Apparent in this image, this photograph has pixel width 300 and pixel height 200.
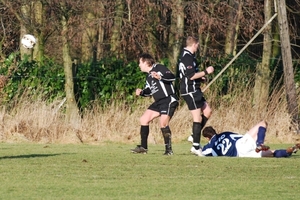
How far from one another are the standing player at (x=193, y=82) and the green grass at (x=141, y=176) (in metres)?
0.49

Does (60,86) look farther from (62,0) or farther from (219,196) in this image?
(219,196)

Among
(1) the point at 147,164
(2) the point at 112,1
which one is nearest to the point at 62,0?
(2) the point at 112,1

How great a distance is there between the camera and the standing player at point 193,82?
1639 centimetres

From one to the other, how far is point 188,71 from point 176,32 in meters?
9.69

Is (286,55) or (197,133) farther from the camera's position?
(286,55)

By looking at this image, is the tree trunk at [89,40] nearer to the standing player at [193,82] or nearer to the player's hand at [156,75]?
the standing player at [193,82]

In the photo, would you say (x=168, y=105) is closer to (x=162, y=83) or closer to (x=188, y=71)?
(x=162, y=83)

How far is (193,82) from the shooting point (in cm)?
1664

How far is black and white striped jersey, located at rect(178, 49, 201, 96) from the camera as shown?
53.9ft

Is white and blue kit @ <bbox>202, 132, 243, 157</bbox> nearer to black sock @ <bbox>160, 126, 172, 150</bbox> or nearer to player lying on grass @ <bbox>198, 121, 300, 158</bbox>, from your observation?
player lying on grass @ <bbox>198, 121, 300, 158</bbox>

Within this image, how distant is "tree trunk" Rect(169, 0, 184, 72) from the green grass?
29.7ft

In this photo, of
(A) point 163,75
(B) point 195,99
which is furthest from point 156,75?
(B) point 195,99

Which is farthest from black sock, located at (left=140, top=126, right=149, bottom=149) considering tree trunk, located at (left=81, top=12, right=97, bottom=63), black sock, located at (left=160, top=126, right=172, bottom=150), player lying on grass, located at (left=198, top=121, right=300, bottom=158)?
tree trunk, located at (left=81, top=12, right=97, bottom=63)

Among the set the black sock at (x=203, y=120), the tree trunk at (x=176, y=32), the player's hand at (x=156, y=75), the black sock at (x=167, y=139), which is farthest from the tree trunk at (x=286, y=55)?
the player's hand at (x=156, y=75)
